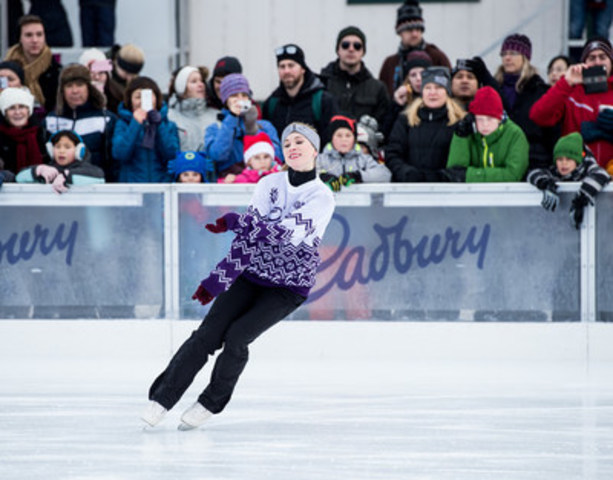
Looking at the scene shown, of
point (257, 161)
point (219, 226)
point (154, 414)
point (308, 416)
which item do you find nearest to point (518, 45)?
point (257, 161)

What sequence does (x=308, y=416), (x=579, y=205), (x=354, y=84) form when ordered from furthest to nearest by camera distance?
(x=354, y=84) < (x=579, y=205) < (x=308, y=416)

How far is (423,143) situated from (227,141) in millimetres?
1163

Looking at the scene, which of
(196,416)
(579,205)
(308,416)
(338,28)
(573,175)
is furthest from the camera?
(338,28)

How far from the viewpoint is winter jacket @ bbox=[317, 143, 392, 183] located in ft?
22.1

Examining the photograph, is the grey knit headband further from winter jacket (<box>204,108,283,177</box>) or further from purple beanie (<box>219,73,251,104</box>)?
purple beanie (<box>219,73,251,104</box>)

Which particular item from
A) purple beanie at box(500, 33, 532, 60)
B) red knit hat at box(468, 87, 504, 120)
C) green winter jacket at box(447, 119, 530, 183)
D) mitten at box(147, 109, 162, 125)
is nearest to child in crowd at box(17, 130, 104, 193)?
mitten at box(147, 109, 162, 125)

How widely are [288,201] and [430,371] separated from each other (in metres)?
1.85

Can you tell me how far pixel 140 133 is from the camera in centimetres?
701

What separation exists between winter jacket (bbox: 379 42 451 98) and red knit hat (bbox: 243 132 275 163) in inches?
52.8

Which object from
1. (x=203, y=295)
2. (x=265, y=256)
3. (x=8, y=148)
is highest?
(x=8, y=148)

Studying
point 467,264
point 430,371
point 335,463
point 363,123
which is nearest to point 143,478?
point 335,463

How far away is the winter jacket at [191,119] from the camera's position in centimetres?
736

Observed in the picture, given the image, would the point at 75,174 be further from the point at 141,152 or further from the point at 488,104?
the point at 488,104

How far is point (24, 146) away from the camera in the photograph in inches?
284
